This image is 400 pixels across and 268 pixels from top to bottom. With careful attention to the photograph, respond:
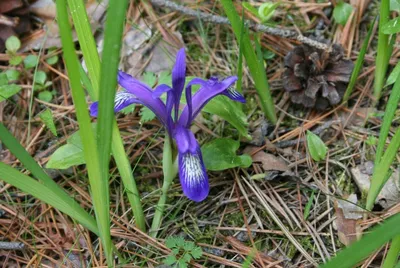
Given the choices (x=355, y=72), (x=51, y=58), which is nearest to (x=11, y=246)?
(x=51, y=58)

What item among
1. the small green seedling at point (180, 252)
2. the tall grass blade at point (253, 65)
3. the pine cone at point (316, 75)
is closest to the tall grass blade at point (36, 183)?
the small green seedling at point (180, 252)

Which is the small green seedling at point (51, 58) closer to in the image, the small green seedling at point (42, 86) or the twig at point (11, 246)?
the small green seedling at point (42, 86)

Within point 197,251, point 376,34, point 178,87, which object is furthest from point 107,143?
point 376,34

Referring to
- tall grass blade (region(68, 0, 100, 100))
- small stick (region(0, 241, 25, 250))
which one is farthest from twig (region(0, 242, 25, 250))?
tall grass blade (region(68, 0, 100, 100))

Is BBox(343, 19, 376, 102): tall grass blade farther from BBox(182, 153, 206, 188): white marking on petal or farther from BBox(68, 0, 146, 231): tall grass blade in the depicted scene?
BBox(68, 0, 146, 231): tall grass blade

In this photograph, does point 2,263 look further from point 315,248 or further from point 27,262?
point 315,248

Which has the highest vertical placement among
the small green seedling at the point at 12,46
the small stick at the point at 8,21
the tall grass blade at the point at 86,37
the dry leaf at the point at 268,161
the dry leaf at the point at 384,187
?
the tall grass blade at the point at 86,37

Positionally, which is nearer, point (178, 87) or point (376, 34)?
point (178, 87)
